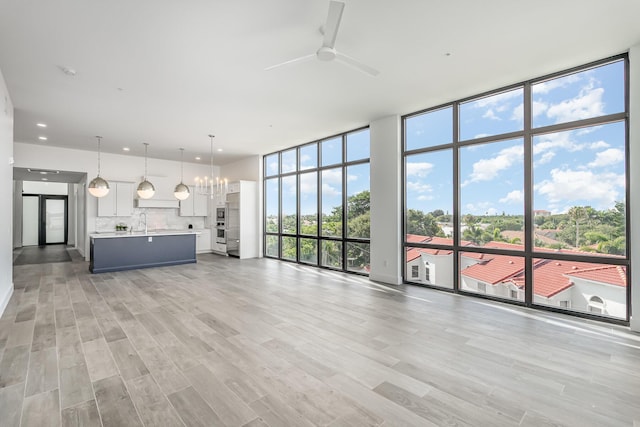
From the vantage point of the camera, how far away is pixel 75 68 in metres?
3.63

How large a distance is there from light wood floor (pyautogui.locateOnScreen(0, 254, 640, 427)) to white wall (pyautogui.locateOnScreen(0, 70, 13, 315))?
0.35 m

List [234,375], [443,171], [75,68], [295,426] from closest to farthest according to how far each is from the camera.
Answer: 1. [295,426]
2. [234,375]
3. [75,68]
4. [443,171]

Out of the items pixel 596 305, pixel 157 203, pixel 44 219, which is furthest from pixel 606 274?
pixel 44 219

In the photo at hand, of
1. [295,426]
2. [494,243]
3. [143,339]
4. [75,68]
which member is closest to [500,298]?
[494,243]

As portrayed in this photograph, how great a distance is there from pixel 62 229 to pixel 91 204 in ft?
20.8

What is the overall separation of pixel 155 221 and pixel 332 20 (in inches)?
355

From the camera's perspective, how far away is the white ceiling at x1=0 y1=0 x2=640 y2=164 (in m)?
2.65

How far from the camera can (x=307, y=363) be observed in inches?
102

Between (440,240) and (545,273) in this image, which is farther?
(440,240)

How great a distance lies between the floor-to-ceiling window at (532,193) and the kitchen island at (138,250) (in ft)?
18.8

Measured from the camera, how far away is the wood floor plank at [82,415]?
71.9 inches

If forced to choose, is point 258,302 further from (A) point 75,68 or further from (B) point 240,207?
(B) point 240,207

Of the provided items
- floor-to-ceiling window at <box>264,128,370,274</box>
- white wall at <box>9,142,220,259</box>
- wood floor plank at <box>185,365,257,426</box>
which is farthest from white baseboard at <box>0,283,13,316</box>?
floor-to-ceiling window at <box>264,128,370,274</box>

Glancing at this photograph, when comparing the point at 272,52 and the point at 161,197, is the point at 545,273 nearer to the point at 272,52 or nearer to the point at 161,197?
the point at 272,52
